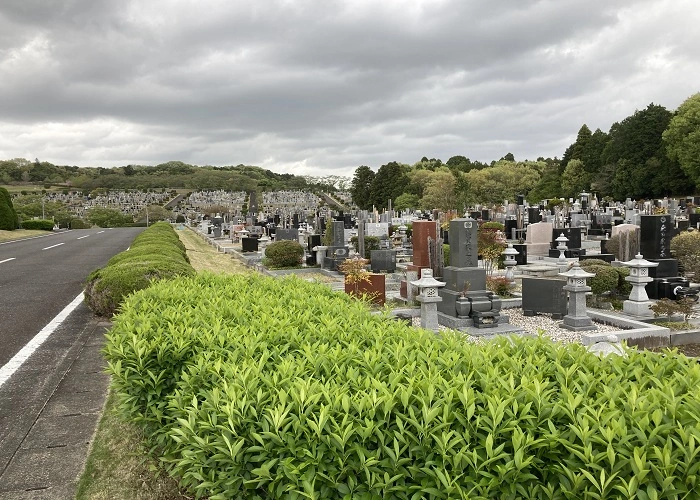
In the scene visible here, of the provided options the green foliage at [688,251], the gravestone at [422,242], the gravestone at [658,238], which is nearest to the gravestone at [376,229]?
the gravestone at [422,242]

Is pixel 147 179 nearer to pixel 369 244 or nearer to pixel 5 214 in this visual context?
pixel 5 214

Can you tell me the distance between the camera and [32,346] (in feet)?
23.5

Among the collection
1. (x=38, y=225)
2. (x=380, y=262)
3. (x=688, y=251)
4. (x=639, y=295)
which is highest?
(x=38, y=225)

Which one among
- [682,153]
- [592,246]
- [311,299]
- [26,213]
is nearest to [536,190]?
[682,153]

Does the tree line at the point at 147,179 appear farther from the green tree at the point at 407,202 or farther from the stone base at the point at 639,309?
the stone base at the point at 639,309

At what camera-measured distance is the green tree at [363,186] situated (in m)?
81.0

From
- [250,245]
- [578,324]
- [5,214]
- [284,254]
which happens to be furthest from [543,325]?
[5,214]

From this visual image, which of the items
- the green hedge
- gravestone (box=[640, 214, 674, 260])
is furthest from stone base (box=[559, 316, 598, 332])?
the green hedge

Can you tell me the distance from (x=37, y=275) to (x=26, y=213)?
59587 millimetres

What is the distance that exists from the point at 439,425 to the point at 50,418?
4031mm

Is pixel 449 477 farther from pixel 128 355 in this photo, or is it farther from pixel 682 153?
pixel 682 153

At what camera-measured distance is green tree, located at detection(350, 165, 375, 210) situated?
266 feet

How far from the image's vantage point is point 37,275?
47.6ft

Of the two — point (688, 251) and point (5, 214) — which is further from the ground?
point (5, 214)
